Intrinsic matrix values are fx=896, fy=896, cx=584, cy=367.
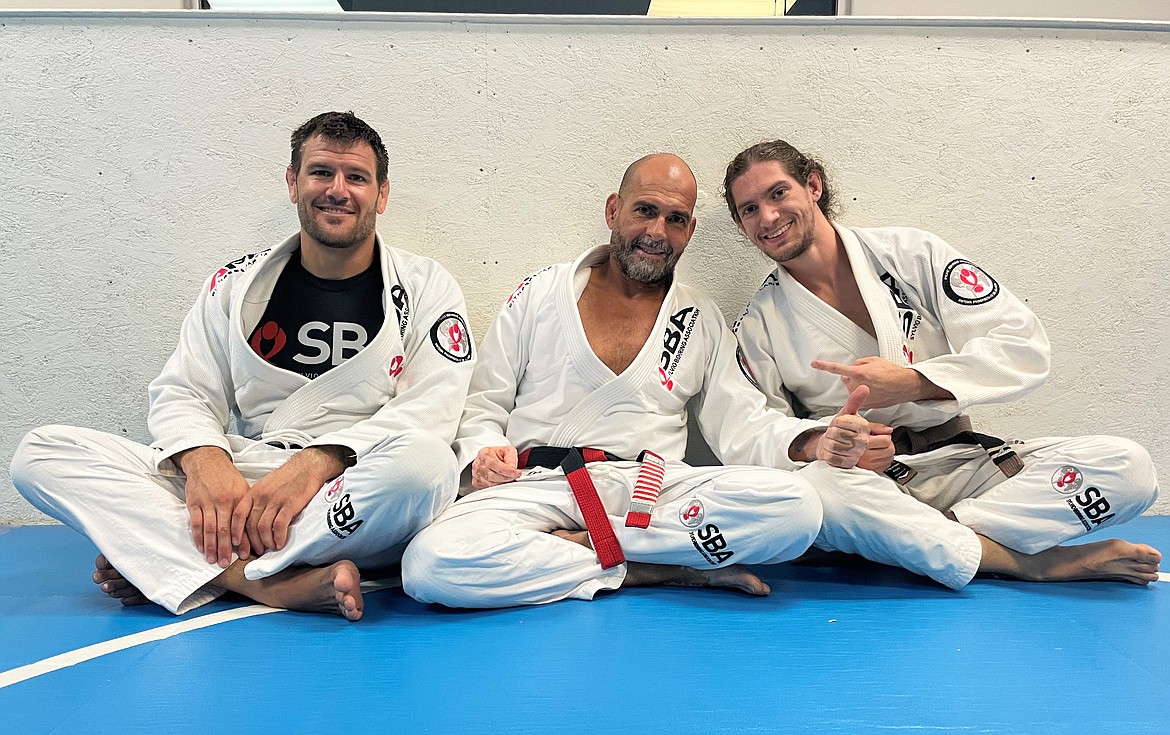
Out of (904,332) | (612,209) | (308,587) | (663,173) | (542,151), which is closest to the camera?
(308,587)

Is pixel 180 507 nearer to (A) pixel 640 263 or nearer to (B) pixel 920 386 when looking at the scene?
(A) pixel 640 263

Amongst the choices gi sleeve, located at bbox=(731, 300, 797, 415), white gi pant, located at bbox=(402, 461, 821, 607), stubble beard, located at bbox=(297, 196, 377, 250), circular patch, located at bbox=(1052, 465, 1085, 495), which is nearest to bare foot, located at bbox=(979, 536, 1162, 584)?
circular patch, located at bbox=(1052, 465, 1085, 495)

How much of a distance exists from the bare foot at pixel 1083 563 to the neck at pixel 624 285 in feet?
4.28

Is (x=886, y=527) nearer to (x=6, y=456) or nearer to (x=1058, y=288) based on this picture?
(x=1058, y=288)

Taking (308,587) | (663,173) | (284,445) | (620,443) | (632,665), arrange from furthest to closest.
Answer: (663,173) < (620,443) < (284,445) < (308,587) < (632,665)

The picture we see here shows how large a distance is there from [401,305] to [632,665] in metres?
1.49

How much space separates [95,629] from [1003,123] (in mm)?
3426

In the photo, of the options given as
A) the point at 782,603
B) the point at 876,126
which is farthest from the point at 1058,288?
the point at 782,603

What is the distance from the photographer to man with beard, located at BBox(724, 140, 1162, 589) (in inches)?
101

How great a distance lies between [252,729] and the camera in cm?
156

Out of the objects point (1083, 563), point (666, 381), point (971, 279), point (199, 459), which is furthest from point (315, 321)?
point (1083, 563)

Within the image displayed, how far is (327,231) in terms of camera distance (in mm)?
2859

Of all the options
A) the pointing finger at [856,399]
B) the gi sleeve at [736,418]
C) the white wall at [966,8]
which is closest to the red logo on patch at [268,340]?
the gi sleeve at [736,418]

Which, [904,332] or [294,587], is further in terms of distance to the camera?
[904,332]
